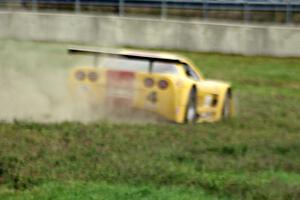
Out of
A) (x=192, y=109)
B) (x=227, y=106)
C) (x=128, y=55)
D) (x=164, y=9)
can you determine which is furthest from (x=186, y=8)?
(x=128, y=55)

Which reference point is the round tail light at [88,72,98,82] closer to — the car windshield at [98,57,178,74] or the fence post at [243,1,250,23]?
the car windshield at [98,57,178,74]

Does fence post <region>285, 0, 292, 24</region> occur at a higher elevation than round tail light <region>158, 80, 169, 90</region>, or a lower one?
higher

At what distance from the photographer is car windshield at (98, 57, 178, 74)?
1232cm

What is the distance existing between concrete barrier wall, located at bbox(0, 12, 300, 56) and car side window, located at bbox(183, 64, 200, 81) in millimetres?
14831

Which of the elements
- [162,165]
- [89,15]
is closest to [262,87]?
[89,15]

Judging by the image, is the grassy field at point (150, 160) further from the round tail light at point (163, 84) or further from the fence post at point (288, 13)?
the fence post at point (288, 13)

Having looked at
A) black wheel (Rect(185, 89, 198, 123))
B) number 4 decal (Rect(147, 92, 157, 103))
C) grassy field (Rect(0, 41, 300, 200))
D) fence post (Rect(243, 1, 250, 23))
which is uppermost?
fence post (Rect(243, 1, 250, 23))

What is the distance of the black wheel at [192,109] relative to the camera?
487 inches

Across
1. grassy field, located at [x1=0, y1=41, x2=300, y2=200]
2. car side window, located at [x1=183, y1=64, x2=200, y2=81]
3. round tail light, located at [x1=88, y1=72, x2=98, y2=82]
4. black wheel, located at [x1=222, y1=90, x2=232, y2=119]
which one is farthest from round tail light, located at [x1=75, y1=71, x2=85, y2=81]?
black wheel, located at [x1=222, y1=90, x2=232, y2=119]

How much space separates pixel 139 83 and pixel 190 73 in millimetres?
1313

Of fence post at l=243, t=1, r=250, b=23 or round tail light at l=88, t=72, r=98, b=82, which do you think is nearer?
round tail light at l=88, t=72, r=98, b=82

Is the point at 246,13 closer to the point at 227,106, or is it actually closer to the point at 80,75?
the point at 227,106

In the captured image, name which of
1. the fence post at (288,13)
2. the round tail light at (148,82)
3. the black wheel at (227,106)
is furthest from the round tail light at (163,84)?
the fence post at (288,13)

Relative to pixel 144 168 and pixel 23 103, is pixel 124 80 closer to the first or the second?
pixel 23 103
